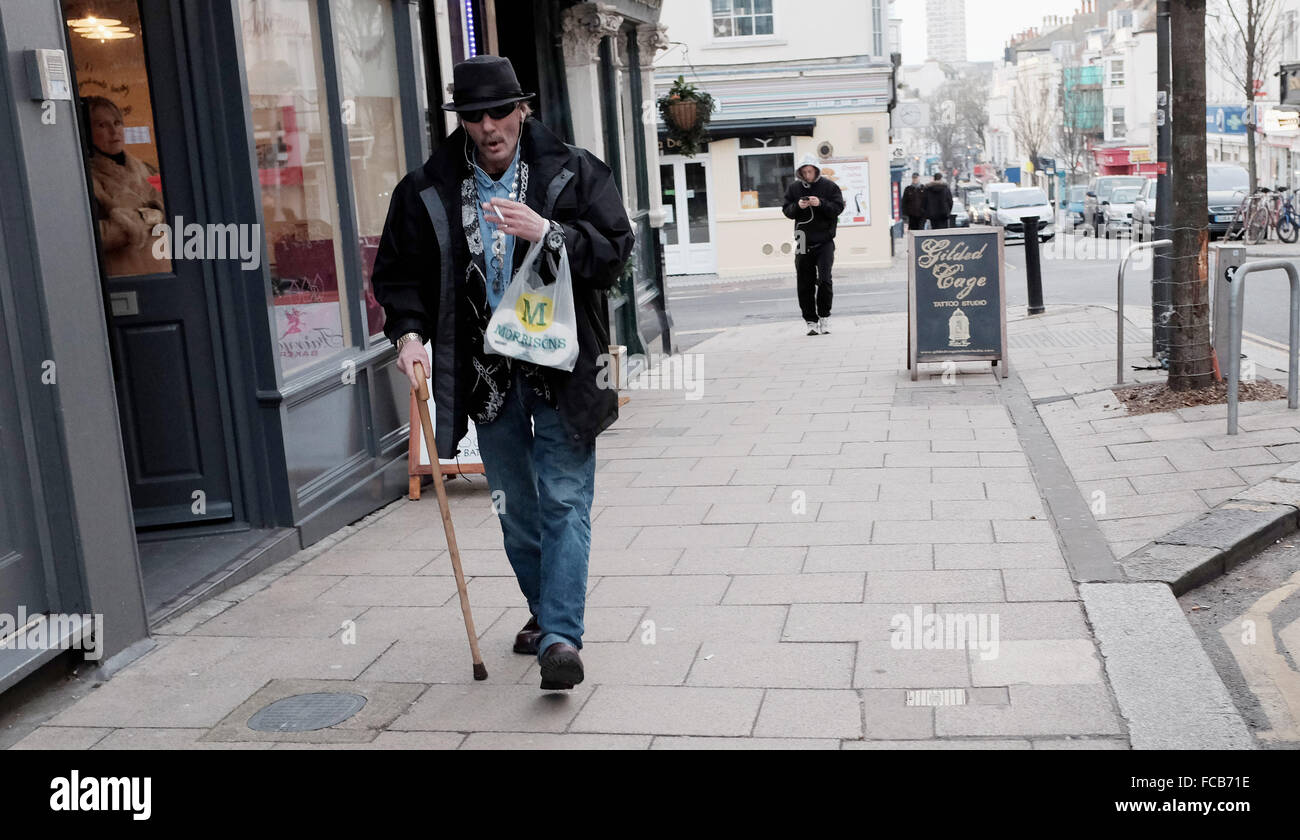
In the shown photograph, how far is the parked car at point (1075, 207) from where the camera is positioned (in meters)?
47.7

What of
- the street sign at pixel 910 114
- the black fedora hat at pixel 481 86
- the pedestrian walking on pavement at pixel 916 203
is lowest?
the pedestrian walking on pavement at pixel 916 203

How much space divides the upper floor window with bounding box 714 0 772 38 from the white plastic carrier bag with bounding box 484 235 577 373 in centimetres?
2458

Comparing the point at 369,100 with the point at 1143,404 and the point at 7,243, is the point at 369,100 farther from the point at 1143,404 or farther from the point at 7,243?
the point at 1143,404

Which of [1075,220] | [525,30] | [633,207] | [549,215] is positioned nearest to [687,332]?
[633,207]

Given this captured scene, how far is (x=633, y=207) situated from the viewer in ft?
44.5

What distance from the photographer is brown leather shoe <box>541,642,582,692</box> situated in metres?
4.02

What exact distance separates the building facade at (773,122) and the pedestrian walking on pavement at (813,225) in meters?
12.5

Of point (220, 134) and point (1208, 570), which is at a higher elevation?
point (220, 134)

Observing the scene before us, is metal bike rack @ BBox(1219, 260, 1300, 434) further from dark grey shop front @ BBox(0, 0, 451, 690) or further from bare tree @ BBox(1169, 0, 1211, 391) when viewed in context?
dark grey shop front @ BBox(0, 0, 451, 690)

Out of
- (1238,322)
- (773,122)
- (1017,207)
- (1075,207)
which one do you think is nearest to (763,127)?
(773,122)

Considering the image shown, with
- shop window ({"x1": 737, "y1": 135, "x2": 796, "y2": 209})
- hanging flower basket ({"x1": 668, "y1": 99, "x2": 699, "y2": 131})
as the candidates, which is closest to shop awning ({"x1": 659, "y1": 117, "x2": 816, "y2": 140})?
shop window ({"x1": 737, "y1": 135, "x2": 796, "y2": 209})

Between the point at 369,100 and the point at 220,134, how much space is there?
6.04 ft
